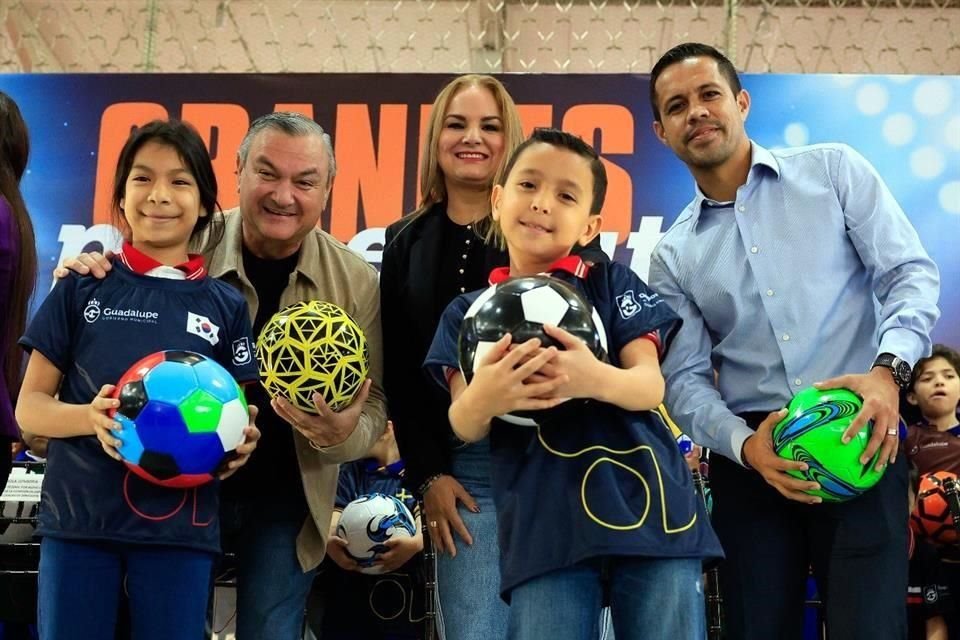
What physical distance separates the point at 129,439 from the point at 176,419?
0.12 m

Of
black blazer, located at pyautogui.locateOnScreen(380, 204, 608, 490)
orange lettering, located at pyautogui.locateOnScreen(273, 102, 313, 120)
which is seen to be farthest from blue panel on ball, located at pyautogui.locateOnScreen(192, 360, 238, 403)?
orange lettering, located at pyautogui.locateOnScreen(273, 102, 313, 120)

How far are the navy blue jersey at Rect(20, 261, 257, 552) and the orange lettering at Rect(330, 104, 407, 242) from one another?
3.16 meters

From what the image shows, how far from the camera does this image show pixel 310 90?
616 cm

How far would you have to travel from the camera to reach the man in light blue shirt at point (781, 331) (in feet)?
8.84

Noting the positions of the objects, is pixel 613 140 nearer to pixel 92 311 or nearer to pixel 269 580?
pixel 269 580

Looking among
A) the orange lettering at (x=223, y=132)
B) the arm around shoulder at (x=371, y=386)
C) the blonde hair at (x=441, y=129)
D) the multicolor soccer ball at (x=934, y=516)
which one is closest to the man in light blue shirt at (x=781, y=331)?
the blonde hair at (x=441, y=129)

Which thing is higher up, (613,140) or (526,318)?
(613,140)

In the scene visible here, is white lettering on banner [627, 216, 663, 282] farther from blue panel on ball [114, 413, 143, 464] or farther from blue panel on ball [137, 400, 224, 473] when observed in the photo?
blue panel on ball [114, 413, 143, 464]

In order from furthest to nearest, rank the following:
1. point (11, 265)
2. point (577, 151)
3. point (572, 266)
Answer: point (11, 265), point (577, 151), point (572, 266)

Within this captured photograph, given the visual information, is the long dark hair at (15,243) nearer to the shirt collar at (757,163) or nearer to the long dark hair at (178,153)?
the long dark hair at (178,153)

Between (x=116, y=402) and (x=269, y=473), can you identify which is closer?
(x=116, y=402)

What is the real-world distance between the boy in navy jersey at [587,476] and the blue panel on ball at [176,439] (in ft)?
1.99

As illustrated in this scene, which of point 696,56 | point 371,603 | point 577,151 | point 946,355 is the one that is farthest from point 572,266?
point 946,355

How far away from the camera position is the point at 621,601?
7.39 feet
